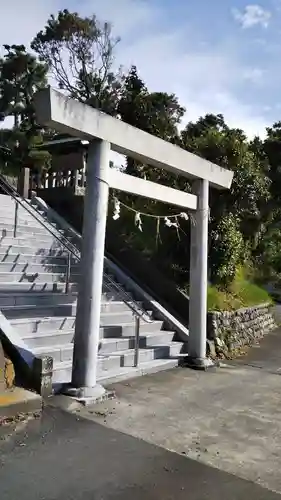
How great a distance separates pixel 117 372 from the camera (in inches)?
236

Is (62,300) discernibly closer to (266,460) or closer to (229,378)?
(229,378)

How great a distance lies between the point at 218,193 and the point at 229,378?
4.46m

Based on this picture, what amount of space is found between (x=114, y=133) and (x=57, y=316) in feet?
9.38

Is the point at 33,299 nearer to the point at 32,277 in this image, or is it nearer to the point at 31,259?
the point at 32,277

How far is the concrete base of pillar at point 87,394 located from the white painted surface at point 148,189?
2410mm

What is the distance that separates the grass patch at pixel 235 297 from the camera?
900 cm

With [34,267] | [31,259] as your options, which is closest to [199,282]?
[34,267]

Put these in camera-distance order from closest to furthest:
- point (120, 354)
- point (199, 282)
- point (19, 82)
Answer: point (120, 354), point (199, 282), point (19, 82)

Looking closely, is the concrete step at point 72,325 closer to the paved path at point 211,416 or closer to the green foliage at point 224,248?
the paved path at point 211,416

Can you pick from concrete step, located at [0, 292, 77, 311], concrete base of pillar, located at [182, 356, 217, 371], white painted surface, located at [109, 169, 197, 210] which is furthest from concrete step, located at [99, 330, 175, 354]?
white painted surface, located at [109, 169, 197, 210]

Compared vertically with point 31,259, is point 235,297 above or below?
below

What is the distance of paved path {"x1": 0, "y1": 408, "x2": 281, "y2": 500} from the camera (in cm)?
304

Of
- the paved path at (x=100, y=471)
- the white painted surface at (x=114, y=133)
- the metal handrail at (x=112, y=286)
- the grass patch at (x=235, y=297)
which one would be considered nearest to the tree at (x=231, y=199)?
the grass patch at (x=235, y=297)

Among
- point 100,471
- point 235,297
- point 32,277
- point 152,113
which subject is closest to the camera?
point 100,471
